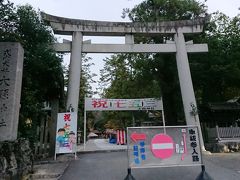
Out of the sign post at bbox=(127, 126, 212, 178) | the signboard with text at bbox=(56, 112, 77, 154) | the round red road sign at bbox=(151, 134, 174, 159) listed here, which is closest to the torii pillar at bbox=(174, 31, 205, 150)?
the signboard with text at bbox=(56, 112, 77, 154)

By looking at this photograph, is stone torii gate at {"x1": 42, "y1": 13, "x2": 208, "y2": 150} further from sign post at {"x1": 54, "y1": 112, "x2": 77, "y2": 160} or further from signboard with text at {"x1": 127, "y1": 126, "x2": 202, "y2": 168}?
signboard with text at {"x1": 127, "y1": 126, "x2": 202, "y2": 168}

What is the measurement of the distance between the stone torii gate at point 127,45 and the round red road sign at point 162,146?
6.20 m

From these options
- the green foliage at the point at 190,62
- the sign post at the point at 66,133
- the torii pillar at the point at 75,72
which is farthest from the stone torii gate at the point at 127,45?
the green foliage at the point at 190,62

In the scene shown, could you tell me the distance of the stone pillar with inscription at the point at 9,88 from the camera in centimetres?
614

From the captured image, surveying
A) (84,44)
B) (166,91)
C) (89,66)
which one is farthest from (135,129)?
(89,66)

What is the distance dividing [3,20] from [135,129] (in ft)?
21.8

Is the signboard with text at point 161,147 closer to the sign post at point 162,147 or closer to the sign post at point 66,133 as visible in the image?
the sign post at point 162,147

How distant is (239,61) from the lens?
15375 mm

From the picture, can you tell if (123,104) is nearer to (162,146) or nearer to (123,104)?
(123,104)

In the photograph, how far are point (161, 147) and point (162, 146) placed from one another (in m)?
0.03

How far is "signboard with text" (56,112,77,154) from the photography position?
10.3 meters

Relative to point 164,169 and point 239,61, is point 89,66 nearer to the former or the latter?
point 239,61

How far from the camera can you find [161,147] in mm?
5906

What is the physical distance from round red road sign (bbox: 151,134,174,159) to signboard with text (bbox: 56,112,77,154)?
17.3 feet
